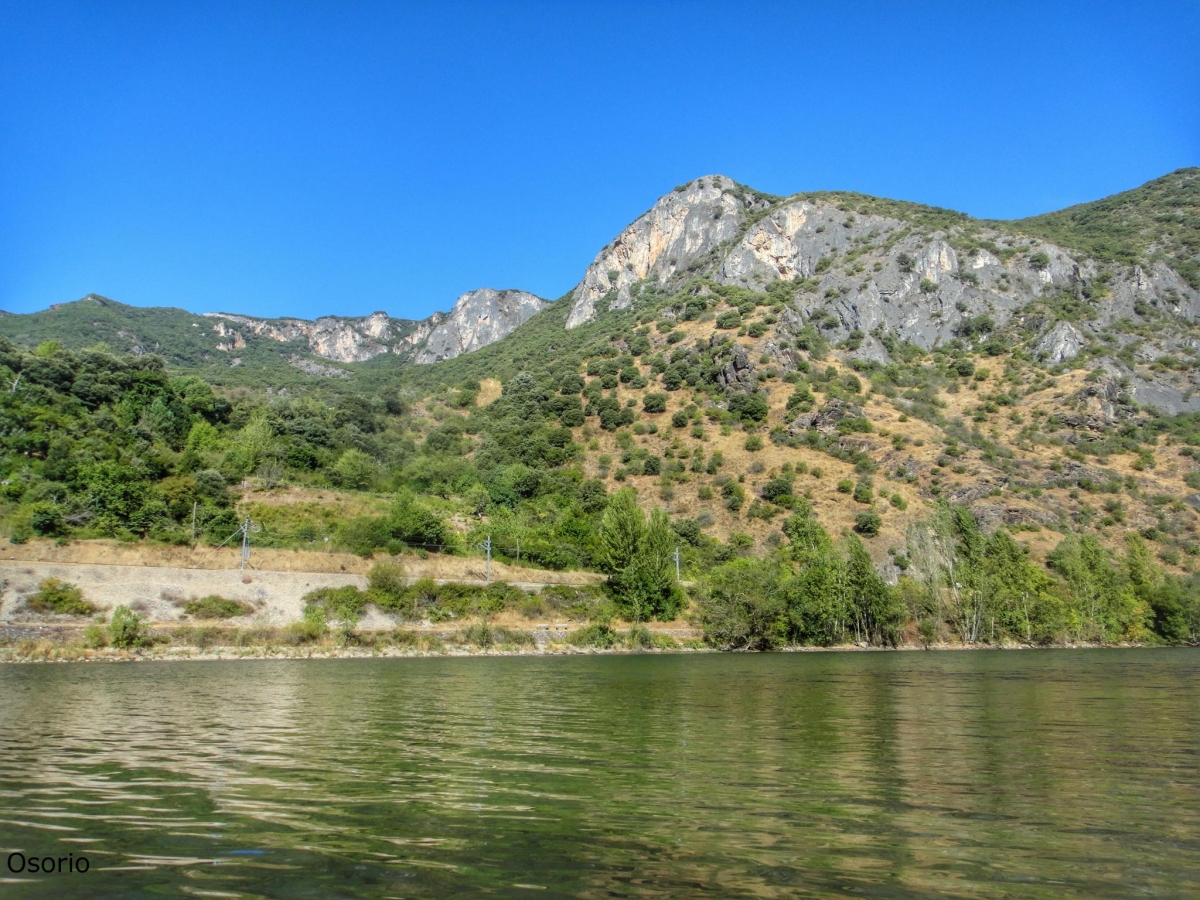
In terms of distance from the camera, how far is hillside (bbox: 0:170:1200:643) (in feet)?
216

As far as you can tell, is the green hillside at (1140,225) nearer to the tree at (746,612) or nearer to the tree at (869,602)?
the tree at (869,602)

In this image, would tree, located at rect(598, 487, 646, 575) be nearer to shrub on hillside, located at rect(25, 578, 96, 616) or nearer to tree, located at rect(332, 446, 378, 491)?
shrub on hillside, located at rect(25, 578, 96, 616)

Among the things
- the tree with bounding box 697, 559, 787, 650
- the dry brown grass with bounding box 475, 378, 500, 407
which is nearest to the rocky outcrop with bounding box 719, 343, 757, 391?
the dry brown grass with bounding box 475, 378, 500, 407

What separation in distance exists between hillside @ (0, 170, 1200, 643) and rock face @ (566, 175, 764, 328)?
543 inches

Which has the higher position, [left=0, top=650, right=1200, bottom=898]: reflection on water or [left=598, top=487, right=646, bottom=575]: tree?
[left=598, top=487, right=646, bottom=575]: tree

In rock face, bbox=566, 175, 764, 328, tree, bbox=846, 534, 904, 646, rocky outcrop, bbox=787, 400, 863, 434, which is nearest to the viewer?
tree, bbox=846, 534, 904, 646

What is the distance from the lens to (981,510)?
80.6m

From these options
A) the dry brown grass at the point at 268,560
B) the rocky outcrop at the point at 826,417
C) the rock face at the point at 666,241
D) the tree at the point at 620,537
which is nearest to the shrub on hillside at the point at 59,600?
the dry brown grass at the point at 268,560

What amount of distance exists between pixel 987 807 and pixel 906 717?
937 cm

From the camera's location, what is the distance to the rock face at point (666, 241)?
17388cm

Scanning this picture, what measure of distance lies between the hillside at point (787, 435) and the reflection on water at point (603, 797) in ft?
139

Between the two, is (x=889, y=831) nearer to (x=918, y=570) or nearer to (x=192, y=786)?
(x=192, y=786)

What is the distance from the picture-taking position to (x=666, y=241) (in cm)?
18225

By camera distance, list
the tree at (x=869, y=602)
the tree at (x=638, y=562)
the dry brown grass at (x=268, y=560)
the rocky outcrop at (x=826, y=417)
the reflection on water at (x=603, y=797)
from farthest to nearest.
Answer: the rocky outcrop at (x=826, y=417) < the tree at (x=638, y=562) < the tree at (x=869, y=602) < the dry brown grass at (x=268, y=560) < the reflection on water at (x=603, y=797)
